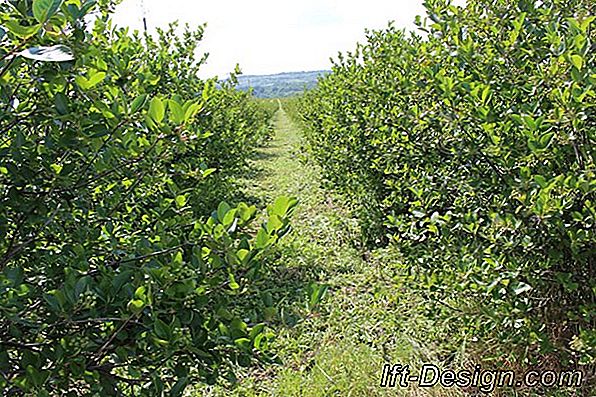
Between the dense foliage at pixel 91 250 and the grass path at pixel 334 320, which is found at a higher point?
the dense foliage at pixel 91 250

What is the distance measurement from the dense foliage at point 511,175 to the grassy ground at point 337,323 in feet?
2.01

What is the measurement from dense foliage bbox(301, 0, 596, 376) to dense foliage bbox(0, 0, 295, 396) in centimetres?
155

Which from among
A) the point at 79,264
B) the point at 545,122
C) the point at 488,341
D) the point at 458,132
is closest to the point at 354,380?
the point at 488,341

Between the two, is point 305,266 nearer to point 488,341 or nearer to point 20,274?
point 488,341

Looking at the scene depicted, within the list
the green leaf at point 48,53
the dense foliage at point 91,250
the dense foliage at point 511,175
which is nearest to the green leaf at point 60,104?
the dense foliage at point 91,250

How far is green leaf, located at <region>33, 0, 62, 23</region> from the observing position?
98 cm

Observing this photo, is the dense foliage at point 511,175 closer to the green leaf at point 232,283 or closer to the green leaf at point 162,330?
the green leaf at point 232,283

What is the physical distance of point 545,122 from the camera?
2410mm

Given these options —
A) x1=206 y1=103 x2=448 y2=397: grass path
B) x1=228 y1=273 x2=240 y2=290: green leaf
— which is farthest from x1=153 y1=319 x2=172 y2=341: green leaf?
x1=206 y1=103 x2=448 y2=397: grass path

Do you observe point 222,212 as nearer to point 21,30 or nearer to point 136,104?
point 136,104

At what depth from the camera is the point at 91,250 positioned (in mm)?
1619

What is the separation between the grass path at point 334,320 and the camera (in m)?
3.54

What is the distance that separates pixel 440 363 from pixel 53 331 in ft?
8.78

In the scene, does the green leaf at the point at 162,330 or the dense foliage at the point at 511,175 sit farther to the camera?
the dense foliage at the point at 511,175
